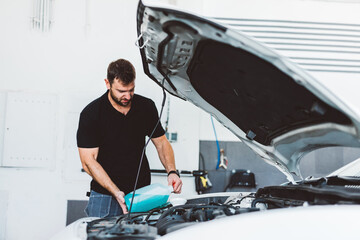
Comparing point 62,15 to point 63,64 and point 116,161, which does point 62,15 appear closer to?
point 63,64

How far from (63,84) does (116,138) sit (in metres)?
1.23

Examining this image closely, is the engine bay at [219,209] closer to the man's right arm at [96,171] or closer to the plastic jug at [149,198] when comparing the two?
the plastic jug at [149,198]

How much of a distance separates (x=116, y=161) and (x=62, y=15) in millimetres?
1748

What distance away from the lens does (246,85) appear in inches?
49.3

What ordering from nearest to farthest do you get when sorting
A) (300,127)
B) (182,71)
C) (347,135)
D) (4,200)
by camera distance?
(347,135) → (300,127) → (182,71) → (4,200)

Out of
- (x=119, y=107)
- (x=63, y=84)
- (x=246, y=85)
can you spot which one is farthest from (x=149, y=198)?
(x=63, y=84)

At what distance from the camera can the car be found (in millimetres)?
882

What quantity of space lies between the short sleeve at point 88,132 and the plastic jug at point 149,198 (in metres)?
0.56

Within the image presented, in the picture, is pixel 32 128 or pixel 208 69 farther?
pixel 32 128

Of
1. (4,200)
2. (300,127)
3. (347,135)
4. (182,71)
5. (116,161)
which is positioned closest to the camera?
(347,135)

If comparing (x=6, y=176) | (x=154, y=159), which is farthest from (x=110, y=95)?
(x=6, y=176)

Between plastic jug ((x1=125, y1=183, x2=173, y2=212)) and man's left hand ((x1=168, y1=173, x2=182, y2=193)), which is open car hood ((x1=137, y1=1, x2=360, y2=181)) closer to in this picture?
plastic jug ((x1=125, y1=183, x2=173, y2=212))

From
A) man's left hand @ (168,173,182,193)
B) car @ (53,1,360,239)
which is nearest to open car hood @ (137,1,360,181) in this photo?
car @ (53,1,360,239)

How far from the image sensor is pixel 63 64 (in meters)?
3.27
